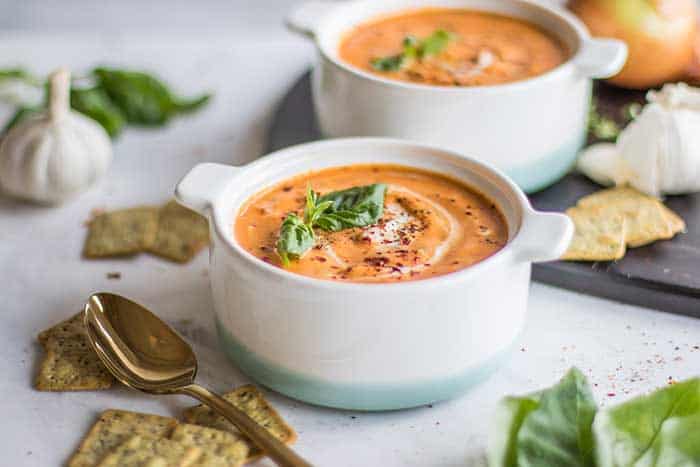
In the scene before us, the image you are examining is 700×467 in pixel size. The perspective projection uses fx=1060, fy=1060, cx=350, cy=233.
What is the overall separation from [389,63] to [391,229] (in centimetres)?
69

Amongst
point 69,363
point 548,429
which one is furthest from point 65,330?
point 548,429

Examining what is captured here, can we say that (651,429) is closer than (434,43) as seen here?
Yes

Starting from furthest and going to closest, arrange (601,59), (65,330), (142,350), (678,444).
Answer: (601,59), (65,330), (142,350), (678,444)

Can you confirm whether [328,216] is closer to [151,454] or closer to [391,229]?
[391,229]

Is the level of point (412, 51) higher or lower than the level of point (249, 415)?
higher

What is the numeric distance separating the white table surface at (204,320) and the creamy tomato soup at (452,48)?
0.42 meters

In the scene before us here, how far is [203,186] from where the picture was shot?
2.03 m

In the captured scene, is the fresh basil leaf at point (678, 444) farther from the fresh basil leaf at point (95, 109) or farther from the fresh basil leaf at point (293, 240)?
the fresh basil leaf at point (95, 109)

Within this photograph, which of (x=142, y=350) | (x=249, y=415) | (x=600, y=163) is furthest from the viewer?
(x=600, y=163)

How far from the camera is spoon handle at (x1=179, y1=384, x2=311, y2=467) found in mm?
1677

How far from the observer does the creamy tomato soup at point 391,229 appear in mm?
1888

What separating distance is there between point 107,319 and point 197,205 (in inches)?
11.1

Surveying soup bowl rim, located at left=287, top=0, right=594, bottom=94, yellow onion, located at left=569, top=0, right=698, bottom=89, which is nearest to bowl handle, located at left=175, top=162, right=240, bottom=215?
soup bowl rim, located at left=287, top=0, right=594, bottom=94

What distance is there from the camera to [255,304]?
1.86 meters
